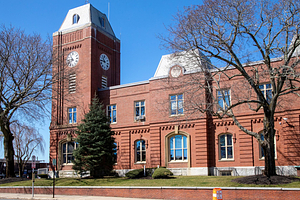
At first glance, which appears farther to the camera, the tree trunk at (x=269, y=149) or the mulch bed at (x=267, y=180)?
the tree trunk at (x=269, y=149)

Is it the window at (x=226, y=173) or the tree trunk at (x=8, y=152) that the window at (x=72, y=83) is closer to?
the tree trunk at (x=8, y=152)

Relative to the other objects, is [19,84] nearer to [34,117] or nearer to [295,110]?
[34,117]

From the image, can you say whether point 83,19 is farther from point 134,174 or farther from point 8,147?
point 134,174

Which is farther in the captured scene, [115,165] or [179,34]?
[115,165]

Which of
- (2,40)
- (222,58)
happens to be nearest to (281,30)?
(222,58)

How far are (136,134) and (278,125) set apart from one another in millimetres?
14436

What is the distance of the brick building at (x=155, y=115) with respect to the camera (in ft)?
91.4

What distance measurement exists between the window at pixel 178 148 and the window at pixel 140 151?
3.61 meters

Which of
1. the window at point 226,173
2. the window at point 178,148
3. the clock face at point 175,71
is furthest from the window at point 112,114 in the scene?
the window at point 226,173

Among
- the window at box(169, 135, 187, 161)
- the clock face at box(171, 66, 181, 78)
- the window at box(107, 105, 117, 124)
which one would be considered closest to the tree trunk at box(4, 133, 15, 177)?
the window at box(107, 105, 117, 124)

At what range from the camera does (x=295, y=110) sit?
2728 centimetres

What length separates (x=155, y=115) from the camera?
3362 cm

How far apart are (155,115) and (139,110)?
9.03 feet

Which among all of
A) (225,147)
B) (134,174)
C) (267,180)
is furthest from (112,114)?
(267,180)
